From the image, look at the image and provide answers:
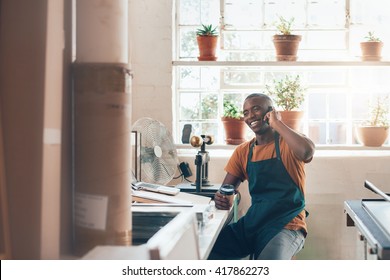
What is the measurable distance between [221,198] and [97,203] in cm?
171

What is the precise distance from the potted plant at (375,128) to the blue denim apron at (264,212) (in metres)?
1.08

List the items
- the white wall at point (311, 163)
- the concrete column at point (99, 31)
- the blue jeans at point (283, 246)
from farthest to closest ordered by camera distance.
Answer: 1. the white wall at point (311, 163)
2. the blue jeans at point (283, 246)
3. the concrete column at point (99, 31)

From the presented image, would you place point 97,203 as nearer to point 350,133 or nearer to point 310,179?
point 310,179

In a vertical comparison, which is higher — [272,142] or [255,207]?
[272,142]

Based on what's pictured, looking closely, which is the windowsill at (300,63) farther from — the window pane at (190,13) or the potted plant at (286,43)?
the window pane at (190,13)

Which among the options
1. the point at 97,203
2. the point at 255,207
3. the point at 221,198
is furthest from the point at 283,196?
the point at 97,203

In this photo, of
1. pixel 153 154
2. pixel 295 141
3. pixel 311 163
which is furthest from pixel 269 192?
pixel 311 163

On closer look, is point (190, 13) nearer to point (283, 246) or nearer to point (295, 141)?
point (295, 141)

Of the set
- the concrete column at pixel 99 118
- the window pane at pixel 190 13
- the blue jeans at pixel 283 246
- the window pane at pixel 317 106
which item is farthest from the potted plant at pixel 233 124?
the concrete column at pixel 99 118

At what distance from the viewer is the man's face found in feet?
9.78

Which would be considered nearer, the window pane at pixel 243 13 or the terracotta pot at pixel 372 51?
the terracotta pot at pixel 372 51

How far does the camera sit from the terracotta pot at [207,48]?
3.74 meters
